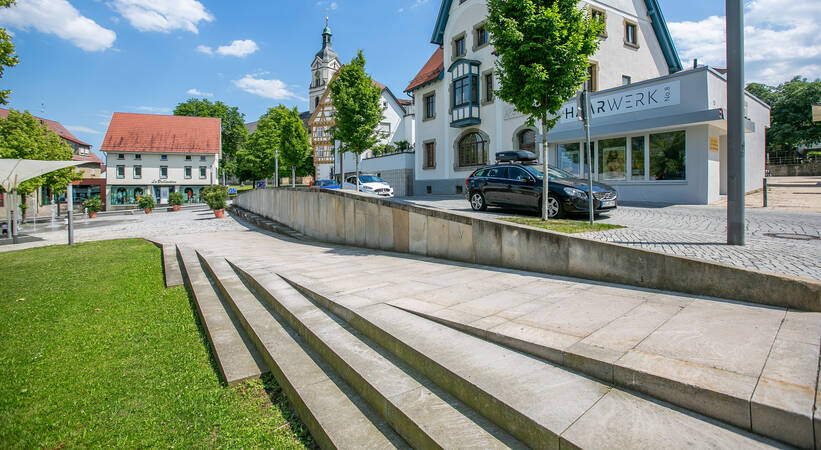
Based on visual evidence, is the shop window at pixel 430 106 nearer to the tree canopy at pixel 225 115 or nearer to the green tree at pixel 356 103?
the green tree at pixel 356 103

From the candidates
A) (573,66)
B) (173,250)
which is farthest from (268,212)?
(573,66)

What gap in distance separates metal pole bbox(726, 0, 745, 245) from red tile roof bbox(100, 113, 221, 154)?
6035cm

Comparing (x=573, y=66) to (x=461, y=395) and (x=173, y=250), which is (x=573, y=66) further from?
(x=173, y=250)

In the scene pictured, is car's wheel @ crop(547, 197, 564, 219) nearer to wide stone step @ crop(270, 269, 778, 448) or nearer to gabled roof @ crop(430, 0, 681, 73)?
wide stone step @ crop(270, 269, 778, 448)

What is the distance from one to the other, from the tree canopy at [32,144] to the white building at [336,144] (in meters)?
25.0

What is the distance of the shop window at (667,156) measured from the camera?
15141 millimetres

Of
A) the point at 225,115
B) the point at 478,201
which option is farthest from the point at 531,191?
the point at 225,115

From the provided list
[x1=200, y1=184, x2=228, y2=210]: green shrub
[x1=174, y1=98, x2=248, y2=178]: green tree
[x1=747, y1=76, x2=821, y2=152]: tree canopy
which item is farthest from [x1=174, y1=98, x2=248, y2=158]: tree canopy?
[x1=747, y1=76, x2=821, y2=152]: tree canopy

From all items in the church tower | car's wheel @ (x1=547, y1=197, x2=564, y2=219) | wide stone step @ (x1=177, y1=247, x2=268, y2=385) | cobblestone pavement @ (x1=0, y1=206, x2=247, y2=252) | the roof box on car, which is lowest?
wide stone step @ (x1=177, y1=247, x2=268, y2=385)

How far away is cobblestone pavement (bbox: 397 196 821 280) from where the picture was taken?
488 centimetres

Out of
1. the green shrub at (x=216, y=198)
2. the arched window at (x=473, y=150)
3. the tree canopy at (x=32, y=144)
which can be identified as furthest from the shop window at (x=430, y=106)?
the tree canopy at (x=32, y=144)

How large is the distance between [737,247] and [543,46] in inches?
217

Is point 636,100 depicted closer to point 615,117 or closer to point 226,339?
point 615,117

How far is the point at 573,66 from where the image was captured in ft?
29.5
